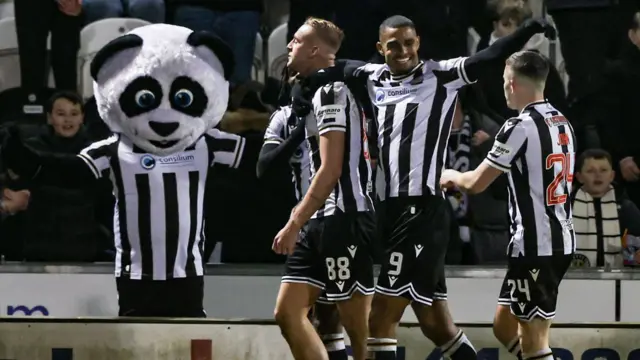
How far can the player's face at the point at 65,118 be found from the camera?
7.70 metres

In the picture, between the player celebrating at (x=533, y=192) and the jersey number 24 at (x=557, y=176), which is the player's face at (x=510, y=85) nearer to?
the player celebrating at (x=533, y=192)

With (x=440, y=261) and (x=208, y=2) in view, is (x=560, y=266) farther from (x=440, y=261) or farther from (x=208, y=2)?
(x=208, y=2)

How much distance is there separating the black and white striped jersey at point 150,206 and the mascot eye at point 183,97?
0.26 metres

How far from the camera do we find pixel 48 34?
814 centimetres

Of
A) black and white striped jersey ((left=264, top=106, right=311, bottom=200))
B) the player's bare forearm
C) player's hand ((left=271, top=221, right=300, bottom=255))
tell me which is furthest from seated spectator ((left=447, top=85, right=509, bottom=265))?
player's hand ((left=271, top=221, right=300, bottom=255))

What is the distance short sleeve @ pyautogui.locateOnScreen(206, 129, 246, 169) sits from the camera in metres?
6.91

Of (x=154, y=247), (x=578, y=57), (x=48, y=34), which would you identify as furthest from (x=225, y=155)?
(x=578, y=57)

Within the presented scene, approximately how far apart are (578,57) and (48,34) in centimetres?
Result: 306

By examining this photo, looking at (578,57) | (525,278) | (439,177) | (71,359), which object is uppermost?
(578,57)

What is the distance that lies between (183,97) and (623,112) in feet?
8.84

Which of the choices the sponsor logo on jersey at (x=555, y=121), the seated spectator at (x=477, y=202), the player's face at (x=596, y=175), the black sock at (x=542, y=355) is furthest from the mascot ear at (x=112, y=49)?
the player's face at (x=596, y=175)

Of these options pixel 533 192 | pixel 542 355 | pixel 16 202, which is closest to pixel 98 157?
pixel 16 202

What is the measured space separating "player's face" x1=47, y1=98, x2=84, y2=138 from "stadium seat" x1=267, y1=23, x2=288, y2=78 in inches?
46.3

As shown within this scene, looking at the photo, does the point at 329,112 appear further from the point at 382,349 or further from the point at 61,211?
the point at 61,211
